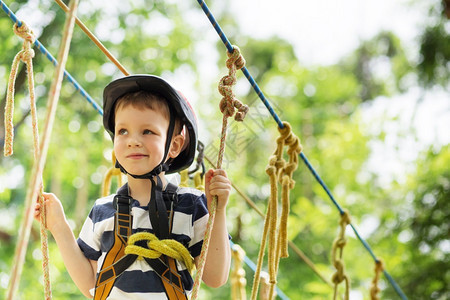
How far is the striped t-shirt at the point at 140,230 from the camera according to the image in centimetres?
104

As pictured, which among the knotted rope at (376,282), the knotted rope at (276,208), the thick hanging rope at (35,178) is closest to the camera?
the thick hanging rope at (35,178)

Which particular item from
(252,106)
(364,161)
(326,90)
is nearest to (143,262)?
(252,106)

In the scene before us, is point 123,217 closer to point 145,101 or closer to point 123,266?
point 123,266

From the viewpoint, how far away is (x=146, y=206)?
3.65 feet

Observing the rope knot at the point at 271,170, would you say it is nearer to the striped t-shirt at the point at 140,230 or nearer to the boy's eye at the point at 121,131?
the striped t-shirt at the point at 140,230

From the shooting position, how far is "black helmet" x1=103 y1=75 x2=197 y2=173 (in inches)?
43.4

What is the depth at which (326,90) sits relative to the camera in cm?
856

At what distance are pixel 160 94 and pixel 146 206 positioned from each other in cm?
22

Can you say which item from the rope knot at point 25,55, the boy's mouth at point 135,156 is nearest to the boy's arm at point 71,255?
the boy's mouth at point 135,156

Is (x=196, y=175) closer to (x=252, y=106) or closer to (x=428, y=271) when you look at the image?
(x=252, y=106)

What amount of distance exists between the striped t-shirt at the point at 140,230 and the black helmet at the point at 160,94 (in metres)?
0.10

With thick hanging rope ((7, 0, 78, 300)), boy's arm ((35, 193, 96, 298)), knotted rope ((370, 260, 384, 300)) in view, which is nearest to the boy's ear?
boy's arm ((35, 193, 96, 298))

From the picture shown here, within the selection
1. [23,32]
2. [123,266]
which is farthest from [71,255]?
[23,32]

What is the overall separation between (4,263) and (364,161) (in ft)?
13.4
